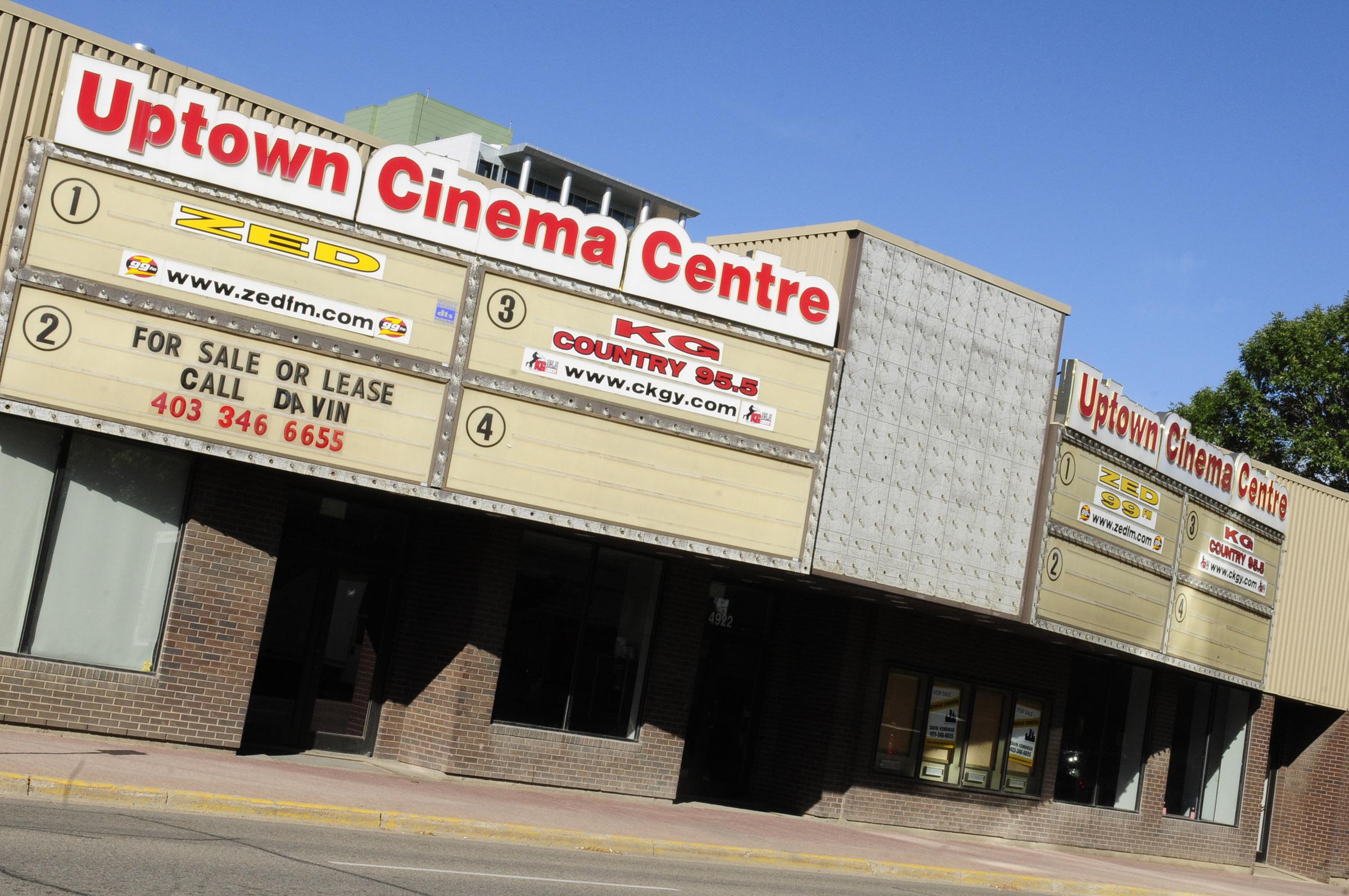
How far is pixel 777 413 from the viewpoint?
65.9ft

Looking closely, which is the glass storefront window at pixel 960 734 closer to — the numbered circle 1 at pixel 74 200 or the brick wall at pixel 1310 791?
the brick wall at pixel 1310 791

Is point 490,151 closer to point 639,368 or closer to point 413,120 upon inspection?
point 413,120

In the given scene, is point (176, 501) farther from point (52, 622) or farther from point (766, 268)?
point (766, 268)

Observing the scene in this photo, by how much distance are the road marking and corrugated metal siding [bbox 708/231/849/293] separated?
10648 millimetres

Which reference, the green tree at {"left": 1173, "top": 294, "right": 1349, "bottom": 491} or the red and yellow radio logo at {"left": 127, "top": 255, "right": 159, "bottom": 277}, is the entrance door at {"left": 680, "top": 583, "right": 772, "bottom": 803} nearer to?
the red and yellow radio logo at {"left": 127, "top": 255, "right": 159, "bottom": 277}

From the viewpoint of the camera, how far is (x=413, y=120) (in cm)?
8206

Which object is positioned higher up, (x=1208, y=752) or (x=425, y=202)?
(x=425, y=202)

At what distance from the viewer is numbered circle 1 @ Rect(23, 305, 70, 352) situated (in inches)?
622

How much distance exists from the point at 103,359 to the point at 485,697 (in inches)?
284

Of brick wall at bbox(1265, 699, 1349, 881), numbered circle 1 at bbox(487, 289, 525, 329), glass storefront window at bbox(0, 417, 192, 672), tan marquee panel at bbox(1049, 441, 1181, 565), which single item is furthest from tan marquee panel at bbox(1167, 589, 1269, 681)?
glass storefront window at bbox(0, 417, 192, 672)

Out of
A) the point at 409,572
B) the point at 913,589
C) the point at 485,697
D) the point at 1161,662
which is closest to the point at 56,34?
the point at 409,572

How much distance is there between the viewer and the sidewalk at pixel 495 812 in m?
13.3

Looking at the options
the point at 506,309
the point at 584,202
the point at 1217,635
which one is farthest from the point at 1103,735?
the point at 584,202

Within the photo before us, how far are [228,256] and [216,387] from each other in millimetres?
1571
